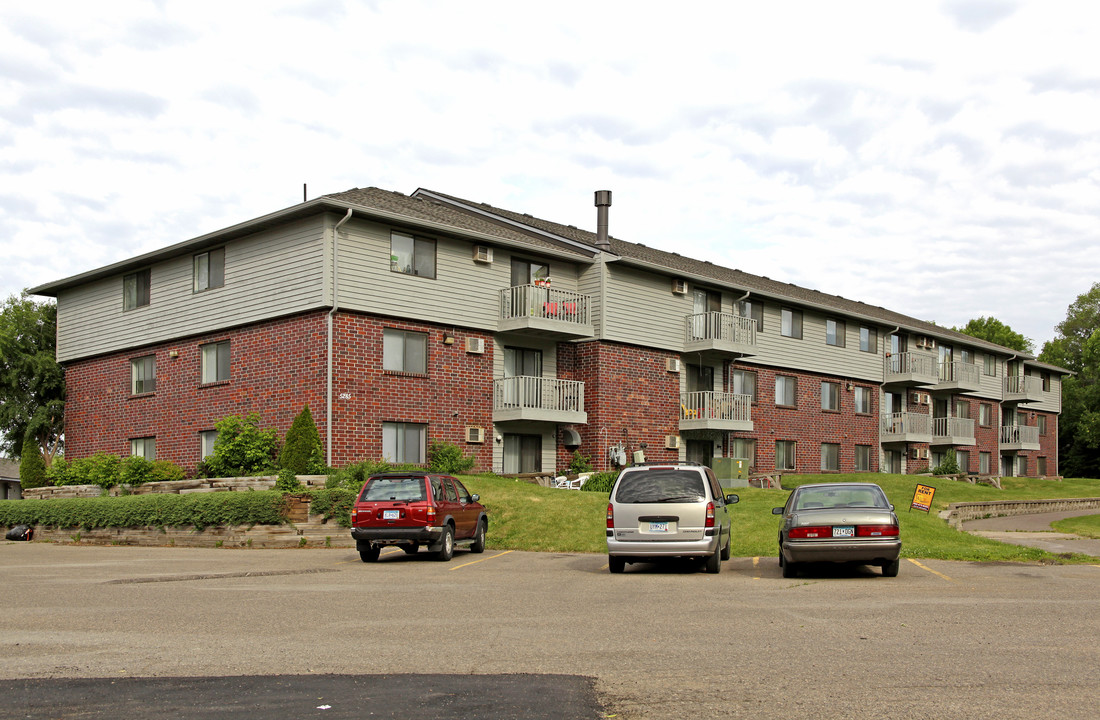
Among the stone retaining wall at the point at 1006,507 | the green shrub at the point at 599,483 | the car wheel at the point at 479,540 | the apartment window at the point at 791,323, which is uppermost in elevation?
the apartment window at the point at 791,323

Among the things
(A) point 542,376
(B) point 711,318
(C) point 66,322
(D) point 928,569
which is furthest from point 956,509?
(C) point 66,322

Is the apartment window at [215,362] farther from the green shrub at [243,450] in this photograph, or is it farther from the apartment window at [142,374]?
the green shrub at [243,450]

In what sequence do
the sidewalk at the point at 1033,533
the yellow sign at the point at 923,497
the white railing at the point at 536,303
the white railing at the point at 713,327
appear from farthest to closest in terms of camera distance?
the white railing at the point at 713,327, the white railing at the point at 536,303, the yellow sign at the point at 923,497, the sidewalk at the point at 1033,533

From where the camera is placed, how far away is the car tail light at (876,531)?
14539 mm

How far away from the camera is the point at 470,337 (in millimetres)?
29062

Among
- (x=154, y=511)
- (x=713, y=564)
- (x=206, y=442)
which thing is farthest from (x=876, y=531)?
(x=206, y=442)

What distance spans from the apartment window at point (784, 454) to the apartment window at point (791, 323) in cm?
394

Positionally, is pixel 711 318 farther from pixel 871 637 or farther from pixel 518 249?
pixel 871 637

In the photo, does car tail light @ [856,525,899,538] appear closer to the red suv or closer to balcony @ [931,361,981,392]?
the red suv

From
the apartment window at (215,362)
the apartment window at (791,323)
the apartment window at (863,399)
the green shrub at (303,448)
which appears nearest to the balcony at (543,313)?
the green shrub at (303,448)

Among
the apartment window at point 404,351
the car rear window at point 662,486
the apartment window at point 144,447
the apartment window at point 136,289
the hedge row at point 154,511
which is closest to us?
the car rear window at point 662,486

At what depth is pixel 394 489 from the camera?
17938 millimetres

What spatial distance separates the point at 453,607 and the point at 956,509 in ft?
69.4

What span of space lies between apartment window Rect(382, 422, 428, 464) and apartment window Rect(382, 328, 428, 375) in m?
1.42
